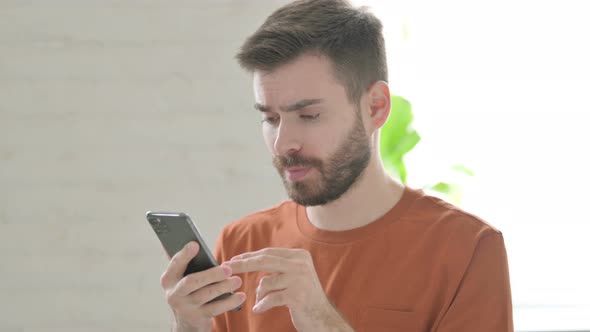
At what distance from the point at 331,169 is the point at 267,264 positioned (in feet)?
0.90

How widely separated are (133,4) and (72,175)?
58cm

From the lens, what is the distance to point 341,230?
1.51m

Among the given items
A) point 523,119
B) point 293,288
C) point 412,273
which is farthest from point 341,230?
point 523,119

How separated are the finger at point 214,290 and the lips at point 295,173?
239 mm

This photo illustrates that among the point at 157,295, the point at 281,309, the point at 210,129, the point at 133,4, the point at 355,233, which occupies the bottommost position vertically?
the point at 157,295

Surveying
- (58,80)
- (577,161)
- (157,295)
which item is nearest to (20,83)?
(58,80)

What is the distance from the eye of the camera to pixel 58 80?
8.50 feet

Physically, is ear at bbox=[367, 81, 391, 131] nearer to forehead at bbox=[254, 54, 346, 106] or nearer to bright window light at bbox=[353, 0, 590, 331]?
forehead at bbox=[254, 54, 346, 106]

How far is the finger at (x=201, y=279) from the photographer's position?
1.29m

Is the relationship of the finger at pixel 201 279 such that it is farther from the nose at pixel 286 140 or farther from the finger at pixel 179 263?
the nose at pixel 286 140

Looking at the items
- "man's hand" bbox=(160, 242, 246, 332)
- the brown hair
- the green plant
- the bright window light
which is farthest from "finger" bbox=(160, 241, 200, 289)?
the bright window light

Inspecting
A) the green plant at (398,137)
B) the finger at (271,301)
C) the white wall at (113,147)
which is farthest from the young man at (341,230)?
the white wall at (113,147)

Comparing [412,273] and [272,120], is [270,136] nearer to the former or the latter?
[272,120]

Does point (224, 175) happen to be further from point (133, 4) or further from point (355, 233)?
point (355, 233)
